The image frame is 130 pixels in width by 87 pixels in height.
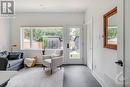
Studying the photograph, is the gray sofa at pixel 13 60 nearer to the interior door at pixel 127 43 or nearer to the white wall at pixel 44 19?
the white wall at pixel 44 19

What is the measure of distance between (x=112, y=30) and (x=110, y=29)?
Result: 160mm

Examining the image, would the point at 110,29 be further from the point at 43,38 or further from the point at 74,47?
the point at 43,38

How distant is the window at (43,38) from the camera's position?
8766mm

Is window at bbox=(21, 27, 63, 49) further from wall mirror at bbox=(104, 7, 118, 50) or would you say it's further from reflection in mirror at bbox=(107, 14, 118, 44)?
reflection in mirror at bbox=(107, 14, 118, 44)

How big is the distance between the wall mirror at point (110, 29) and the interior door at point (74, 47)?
4.24m

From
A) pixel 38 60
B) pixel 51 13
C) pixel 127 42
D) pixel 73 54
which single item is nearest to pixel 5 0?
pixel 51 13

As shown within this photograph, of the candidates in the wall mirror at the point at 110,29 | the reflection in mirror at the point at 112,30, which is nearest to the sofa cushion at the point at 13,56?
the wall mirror at the point at 110,29

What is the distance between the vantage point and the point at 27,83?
502 cm

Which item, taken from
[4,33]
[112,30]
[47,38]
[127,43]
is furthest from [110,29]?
[4,33]

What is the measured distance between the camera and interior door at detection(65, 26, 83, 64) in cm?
876

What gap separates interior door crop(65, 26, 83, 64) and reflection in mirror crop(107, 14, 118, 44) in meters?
4.48

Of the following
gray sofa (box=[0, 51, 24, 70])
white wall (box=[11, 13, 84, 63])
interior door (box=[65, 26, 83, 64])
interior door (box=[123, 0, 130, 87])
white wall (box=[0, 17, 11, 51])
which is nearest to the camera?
interior door (box=[123, 0, 130, 87])

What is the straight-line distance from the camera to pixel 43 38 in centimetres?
879

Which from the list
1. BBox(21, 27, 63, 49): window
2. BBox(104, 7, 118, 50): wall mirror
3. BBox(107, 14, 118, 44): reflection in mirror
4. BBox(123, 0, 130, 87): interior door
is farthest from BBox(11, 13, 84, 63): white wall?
BBox(123, 0, 130, 87): interior door
